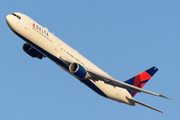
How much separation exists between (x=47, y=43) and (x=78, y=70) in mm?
5543

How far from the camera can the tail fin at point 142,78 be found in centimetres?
4831

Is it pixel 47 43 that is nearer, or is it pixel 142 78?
pixel 47 43

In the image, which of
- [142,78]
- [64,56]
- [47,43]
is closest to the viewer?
[47,43]

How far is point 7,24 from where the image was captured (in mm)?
35688

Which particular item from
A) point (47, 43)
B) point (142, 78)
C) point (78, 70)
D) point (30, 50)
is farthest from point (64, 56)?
point (142, 78)

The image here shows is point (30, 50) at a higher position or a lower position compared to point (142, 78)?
higher

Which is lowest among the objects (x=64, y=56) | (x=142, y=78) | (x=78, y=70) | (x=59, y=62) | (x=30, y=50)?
(x=78, y=70)

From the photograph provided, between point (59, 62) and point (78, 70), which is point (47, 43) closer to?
point (59, 62)

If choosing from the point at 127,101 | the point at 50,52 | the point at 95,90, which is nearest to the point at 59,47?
the point at 50,52

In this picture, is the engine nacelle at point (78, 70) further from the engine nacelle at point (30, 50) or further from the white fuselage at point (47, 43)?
the engine nacelle at point (30, 50)

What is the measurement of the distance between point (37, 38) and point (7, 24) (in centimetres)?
411

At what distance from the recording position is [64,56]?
127 ft

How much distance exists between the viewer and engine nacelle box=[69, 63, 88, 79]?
120 feet

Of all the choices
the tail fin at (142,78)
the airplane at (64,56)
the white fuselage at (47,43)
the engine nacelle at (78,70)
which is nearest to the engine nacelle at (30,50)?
the airplane at (64,56)
